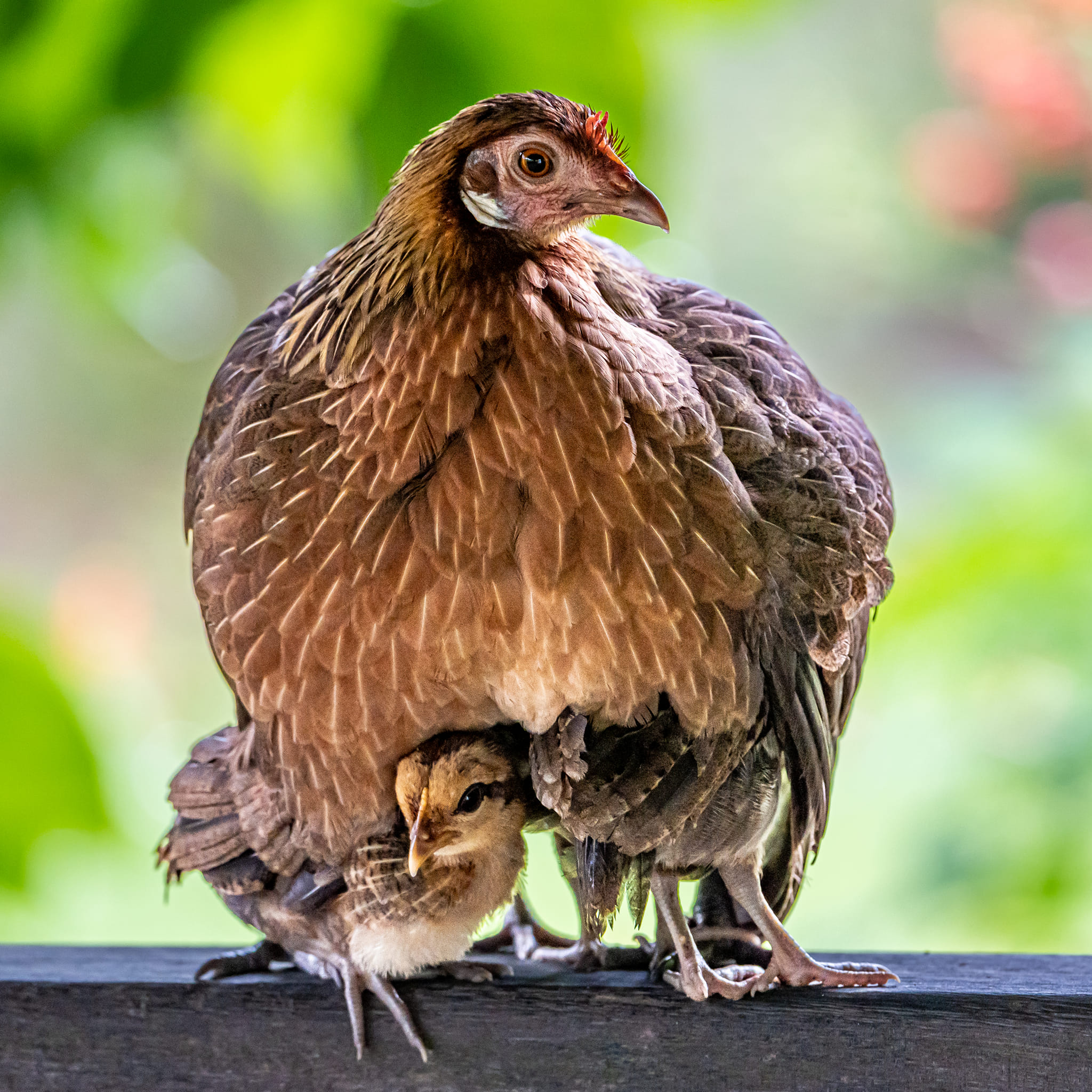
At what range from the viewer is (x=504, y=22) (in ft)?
4.30

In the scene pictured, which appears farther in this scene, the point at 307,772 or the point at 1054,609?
the point at 1054,609

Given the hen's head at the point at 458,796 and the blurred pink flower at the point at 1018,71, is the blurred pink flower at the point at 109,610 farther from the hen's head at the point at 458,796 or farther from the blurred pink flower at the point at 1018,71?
the blurred pink flower at the point at 1018,71

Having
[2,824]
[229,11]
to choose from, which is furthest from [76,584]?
[229,11]

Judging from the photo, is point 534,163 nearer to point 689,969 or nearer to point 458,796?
point 458,796

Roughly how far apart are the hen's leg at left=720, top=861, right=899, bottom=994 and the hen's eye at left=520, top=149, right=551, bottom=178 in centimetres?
60

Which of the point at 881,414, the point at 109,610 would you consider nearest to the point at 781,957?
the point at 881,414

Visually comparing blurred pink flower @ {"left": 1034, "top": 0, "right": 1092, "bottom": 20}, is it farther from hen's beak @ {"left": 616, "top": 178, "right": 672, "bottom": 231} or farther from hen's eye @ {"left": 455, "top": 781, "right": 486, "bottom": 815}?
hen's eye @ {"left": 455, "top": 781, "right": 486, "bottom": 815}

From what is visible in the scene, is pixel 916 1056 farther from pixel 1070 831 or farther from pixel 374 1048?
pixel 1070 831

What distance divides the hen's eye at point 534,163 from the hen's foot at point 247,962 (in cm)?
76

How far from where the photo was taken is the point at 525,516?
3.33ft

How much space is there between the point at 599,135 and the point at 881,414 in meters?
1.22

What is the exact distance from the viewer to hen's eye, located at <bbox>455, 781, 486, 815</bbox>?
1.08 m

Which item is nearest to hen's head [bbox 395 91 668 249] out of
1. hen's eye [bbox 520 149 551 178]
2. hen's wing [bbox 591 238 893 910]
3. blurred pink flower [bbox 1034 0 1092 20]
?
hen's eye [bbox 520 149 551 178]

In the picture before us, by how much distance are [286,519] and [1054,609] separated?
1.37 meters
